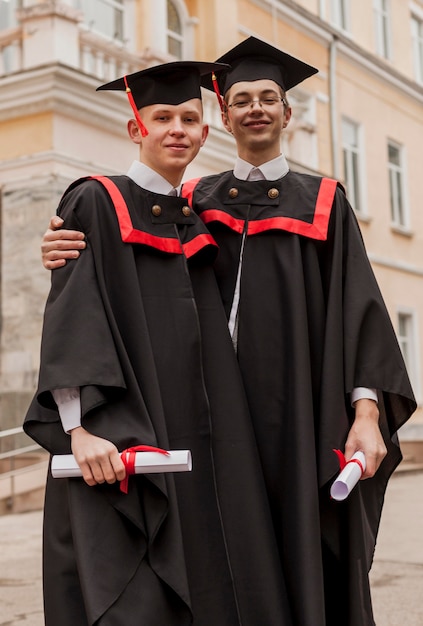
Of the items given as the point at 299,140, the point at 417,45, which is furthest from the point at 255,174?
the point at 417,45

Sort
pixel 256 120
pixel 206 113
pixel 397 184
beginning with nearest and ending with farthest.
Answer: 1. pixel 256 120
2. pixel 206 113
3. pixel 397 184

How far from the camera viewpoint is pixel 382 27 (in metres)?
19.3

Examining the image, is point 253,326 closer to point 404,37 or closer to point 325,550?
point 325,550

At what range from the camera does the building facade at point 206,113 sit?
415 inches

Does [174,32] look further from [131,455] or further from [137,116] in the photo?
[131,455]

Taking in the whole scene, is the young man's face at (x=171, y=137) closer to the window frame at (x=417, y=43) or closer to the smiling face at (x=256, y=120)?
the smiling face at (x=256, y=120)

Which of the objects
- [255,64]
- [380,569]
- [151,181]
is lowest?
[380,569]

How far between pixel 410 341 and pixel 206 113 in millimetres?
8069

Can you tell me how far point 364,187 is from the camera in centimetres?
1800

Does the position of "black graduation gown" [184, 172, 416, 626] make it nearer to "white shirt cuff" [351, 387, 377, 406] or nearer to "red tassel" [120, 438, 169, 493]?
"white shirt cuff" [351, 387, 377, 406]

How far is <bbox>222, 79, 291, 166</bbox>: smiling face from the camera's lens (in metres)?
3.14

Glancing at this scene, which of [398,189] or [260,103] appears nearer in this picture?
[260,103]

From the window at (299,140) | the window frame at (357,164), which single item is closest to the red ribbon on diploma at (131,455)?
the window at (299,140)

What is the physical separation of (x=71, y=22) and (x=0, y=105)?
4.02ft
